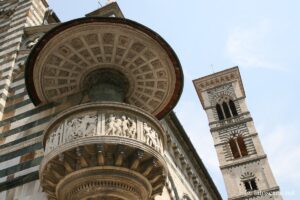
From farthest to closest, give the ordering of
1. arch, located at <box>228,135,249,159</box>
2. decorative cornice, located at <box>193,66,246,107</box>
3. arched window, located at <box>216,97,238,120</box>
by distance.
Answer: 1. decorative cornice, located at <box>193,66,246,107</box>
2. arched window, located at <box>216,97,238,120</box>
3. arch, located at <box>228,135,249,159</box>

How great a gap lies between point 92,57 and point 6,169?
10.4ft

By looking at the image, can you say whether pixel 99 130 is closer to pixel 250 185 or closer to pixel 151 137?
pixel 151 137

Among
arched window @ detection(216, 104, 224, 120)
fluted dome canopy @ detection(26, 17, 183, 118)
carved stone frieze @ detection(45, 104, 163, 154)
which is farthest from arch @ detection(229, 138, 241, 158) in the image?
carved stone frieze @ detection(45, 104, 163, 154)

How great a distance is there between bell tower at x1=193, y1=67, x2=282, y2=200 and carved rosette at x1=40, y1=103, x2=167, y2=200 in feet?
89.5

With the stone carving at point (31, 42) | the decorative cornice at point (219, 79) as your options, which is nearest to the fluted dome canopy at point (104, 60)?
the stone carving at point (31, 42)

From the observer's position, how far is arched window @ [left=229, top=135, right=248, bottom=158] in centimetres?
3584

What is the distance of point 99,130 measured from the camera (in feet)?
20.7

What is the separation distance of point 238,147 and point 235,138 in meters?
1.20

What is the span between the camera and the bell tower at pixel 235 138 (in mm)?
32281

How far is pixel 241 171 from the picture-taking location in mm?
33875

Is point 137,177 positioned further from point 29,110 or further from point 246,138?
point 246,138

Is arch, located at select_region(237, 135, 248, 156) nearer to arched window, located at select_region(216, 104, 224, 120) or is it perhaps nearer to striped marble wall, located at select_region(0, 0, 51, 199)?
arched window, located at select_region(216, 104, 224, 120)

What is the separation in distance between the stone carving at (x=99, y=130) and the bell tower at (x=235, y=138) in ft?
89.1

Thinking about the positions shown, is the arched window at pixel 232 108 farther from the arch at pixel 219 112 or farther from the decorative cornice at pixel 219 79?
the decorative cornice at pixel 219 79
